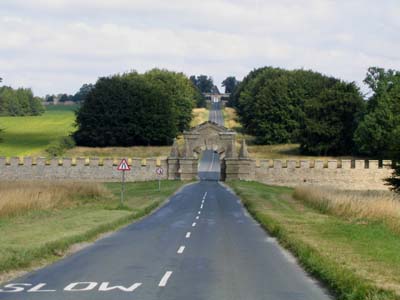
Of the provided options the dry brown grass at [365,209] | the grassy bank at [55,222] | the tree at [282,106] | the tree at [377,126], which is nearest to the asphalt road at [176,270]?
the grassy bank at [55,222]

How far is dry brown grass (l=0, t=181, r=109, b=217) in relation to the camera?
104 ft

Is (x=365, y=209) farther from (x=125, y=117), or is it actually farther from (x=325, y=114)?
(x=125, y=117)

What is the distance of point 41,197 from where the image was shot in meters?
36.3

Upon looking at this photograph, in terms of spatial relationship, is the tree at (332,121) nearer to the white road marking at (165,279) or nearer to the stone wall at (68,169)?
the stone wall at (68,169)

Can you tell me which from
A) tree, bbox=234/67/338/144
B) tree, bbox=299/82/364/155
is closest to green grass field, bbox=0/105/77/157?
tree, bbox=234/67/338/144

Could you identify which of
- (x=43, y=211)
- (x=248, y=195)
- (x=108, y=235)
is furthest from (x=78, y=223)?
(x=248, y=195)

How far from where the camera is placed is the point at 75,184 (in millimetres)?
47688

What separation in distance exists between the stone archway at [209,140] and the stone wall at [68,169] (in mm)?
3317

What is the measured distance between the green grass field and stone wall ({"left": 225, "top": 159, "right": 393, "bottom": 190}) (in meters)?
28.4

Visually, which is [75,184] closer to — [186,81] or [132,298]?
[132,298]

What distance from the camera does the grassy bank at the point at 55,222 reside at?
18.5m

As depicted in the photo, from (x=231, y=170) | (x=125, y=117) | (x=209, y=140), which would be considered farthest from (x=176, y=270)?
(x=125, y=117)

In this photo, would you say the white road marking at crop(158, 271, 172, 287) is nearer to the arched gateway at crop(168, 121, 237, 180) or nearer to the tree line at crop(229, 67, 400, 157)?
the tree line at crop(229, 67, 400, 157)

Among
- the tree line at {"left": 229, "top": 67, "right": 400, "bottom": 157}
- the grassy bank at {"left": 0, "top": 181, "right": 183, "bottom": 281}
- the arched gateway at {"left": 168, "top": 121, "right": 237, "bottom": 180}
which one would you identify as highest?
the tree line at {"left": 229, "top": 67, "right": 400, "bottom": 157}
